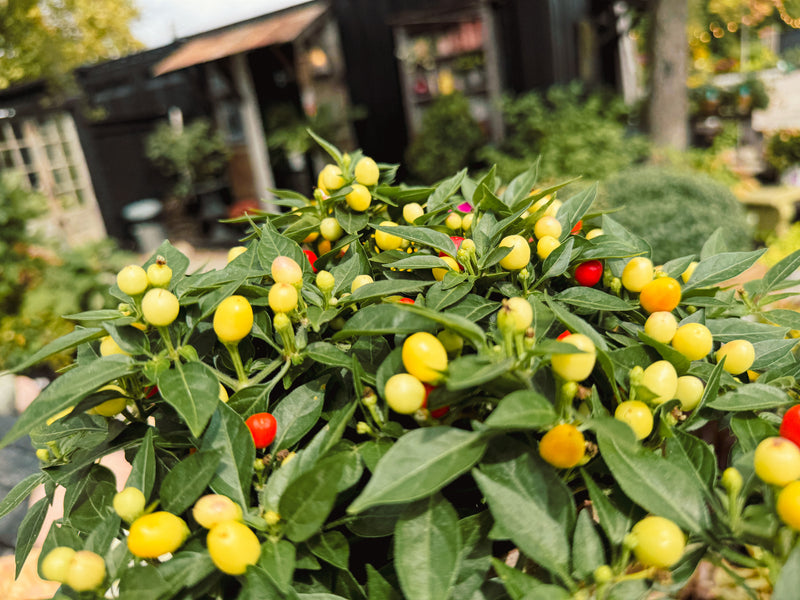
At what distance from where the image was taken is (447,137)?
7.36 metres

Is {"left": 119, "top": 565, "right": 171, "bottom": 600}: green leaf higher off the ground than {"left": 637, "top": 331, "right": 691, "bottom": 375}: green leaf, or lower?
lower

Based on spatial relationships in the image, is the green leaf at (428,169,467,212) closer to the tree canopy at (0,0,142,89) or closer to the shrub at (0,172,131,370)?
the shrub at (0,172,131,370)

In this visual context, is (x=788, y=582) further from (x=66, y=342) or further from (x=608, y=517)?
(x=66, y=342)

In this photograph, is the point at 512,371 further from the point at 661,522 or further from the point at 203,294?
the point at 203,294

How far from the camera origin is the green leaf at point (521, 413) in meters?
0.50

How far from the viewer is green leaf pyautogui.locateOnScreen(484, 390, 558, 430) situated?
50 centimetres

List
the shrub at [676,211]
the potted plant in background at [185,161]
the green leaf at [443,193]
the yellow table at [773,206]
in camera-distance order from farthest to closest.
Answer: the potted plant in background at [185,161], the yellow table at [773,206], the shrub at [676,211], the green leaf at [443,193]

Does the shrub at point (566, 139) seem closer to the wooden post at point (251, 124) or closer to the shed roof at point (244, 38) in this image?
the shed roof at point (244, 38)

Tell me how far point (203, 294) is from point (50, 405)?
0.75 feet

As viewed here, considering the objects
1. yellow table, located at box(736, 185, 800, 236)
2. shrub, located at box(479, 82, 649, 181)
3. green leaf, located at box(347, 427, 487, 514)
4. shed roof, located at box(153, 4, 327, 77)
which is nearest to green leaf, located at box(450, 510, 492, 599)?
green leaf, located at box(347, 427, 487, 514)

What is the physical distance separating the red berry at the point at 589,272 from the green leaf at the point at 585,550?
36 cm

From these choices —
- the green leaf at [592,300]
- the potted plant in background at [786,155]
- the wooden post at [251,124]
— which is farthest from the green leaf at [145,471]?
the potted plant in background at [786,155]

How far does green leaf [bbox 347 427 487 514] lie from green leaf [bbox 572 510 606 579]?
143mm

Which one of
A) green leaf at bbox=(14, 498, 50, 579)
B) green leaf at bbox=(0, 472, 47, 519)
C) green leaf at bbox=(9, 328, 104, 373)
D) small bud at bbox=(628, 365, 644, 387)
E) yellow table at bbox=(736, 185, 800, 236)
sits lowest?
yellow table at bbox=(736, 185, 800, 236)
